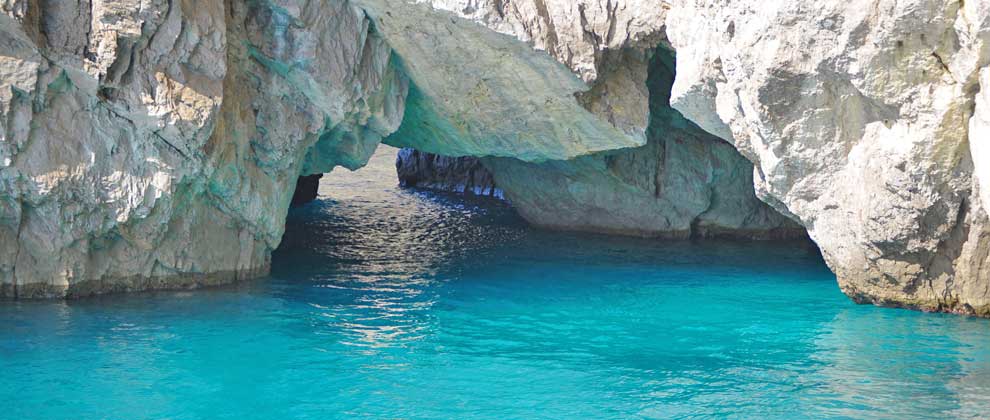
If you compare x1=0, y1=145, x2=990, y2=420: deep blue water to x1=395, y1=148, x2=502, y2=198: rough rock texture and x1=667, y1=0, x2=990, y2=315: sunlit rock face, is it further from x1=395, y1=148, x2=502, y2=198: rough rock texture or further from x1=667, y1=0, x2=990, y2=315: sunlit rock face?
x1=395, y1=148, x2=502, y2=198: rough rock texture

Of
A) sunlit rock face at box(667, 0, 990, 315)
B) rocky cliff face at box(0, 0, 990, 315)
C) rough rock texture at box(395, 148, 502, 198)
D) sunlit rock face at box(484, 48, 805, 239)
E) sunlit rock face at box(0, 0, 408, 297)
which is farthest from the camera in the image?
rough rock texture at box(395, 148, 502, 198)

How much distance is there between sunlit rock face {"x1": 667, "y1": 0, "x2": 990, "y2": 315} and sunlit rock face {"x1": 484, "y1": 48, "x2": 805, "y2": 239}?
5.90m

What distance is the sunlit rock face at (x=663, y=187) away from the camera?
1947cm

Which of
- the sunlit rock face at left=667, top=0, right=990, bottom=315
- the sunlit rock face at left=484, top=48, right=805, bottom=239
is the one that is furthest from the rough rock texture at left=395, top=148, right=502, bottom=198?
the sunlit rock face at left=667, top=0, right=990, bottom=315

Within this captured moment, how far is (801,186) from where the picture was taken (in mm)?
12508

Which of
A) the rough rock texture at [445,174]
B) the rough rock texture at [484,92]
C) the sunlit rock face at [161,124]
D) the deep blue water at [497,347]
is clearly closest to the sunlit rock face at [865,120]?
the deep blue water at [497,347]

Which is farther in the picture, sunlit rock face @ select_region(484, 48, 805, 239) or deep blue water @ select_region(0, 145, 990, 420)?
sunlit rock face @ select_region(484, 48, 805, 239)

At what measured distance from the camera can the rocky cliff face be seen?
10.9 m

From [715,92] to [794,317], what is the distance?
122 inches

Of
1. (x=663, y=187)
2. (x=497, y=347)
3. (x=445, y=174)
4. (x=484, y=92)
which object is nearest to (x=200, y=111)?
(x=484, y=92)

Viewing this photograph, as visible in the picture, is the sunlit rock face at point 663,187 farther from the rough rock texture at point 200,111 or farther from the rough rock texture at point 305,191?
the rough rock texture at point 305,191

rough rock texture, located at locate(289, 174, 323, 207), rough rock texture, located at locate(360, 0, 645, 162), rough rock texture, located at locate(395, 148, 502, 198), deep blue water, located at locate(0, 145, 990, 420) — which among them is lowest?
deep blue water, located at locate(0, 145, 990, 420)

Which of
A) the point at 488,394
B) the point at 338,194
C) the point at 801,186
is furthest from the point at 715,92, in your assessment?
the point at 338,194

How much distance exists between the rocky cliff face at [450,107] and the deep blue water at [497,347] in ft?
2.64
